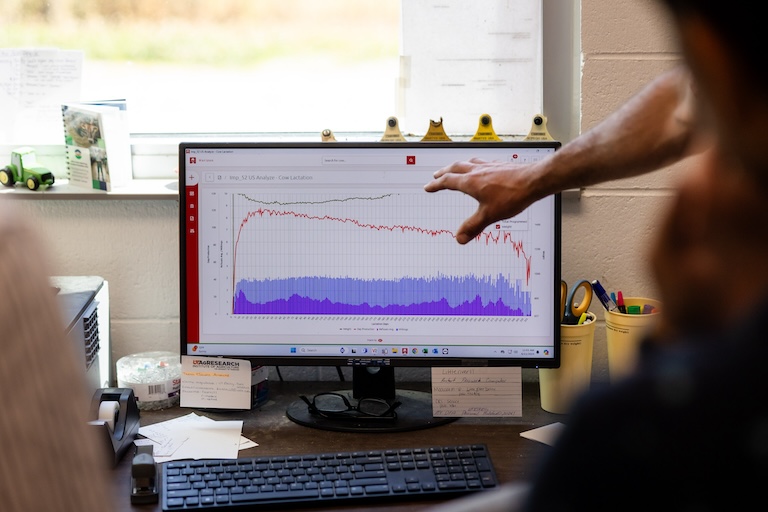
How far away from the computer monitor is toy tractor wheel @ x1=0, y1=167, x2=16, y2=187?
473 mm

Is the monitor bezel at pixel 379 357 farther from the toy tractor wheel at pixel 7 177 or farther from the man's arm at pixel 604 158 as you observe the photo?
the toy tractor wheel at pixel 7 177

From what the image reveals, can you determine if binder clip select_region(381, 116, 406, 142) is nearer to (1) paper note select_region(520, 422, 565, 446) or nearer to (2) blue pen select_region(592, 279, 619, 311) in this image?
(2) blue pen select_region(592, 279, 619, 311)

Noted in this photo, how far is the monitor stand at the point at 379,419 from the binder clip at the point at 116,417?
0.87 feet

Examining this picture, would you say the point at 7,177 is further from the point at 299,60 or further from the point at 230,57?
the point at 299,60

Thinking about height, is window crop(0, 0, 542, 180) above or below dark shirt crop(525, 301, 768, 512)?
above

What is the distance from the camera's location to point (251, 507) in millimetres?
1260

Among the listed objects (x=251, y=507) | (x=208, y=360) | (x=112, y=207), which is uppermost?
(x=112, y=207)

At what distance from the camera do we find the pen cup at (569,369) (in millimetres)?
1598

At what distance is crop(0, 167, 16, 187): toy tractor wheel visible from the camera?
5.94 feet

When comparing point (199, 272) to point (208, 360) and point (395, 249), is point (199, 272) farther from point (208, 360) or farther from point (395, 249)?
point (395, 249)

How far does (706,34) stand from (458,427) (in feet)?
4.12

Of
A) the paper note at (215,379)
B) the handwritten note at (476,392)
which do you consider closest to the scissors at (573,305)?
the handwritten note at (476,392)

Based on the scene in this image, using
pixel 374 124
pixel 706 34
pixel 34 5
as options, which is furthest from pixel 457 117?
pixel 706 34

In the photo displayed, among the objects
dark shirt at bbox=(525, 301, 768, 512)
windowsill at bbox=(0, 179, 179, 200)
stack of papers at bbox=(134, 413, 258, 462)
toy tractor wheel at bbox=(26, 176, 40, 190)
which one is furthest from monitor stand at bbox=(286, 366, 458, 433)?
dark shirt at bbox=(525, 301, 768, 512)
